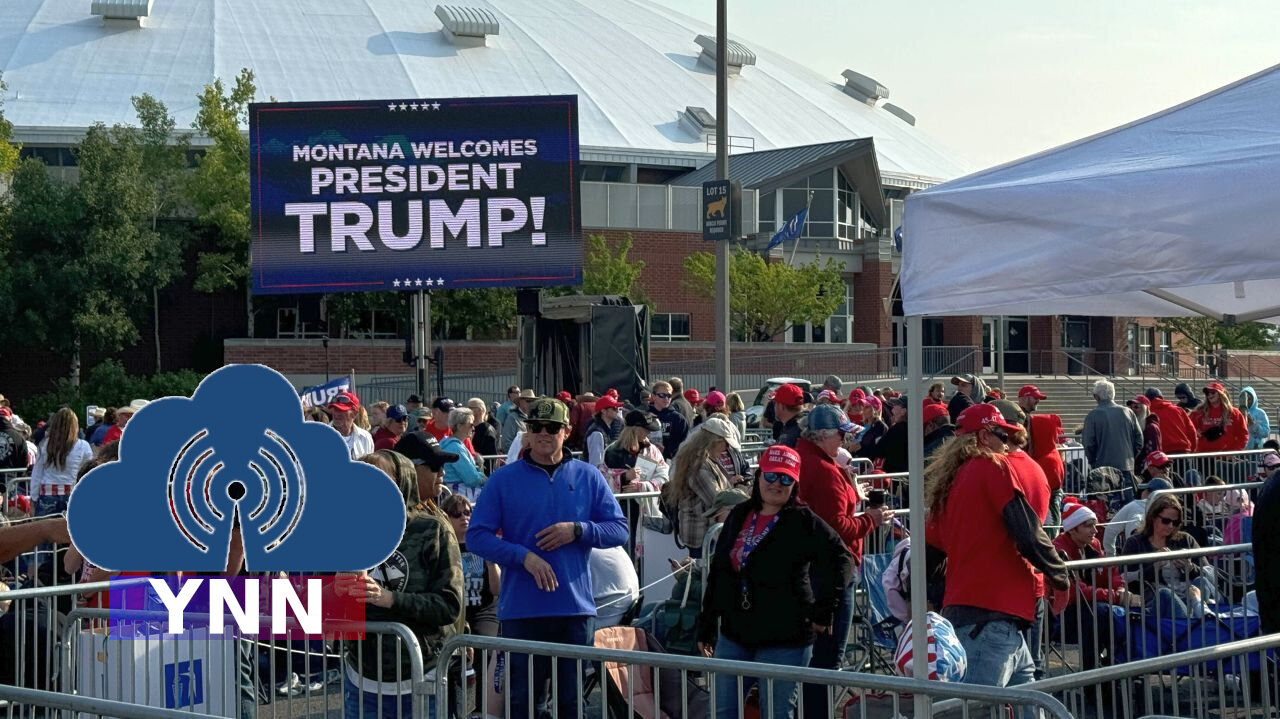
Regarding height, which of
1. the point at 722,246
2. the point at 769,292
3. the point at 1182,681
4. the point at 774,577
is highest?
the point at 769,292

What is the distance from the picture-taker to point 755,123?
203 ft

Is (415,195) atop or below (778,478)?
atop

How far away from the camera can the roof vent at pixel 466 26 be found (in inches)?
2389

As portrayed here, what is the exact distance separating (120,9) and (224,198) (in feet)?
64.2

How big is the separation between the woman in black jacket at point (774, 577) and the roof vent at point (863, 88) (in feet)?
233

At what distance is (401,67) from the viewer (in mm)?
57312

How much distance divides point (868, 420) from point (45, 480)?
30.0 feet

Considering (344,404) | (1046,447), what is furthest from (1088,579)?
(344,404)

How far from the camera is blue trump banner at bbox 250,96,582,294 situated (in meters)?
21.6

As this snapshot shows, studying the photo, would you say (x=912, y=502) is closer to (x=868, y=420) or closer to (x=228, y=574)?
(x=228, y=574)

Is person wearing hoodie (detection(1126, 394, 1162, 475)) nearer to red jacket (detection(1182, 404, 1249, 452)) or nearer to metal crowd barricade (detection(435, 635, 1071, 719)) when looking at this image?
red jacket (detection(1182, 404, 1249, 452))

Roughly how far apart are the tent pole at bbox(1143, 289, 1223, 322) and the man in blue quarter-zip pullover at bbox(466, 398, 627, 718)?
2877 mm

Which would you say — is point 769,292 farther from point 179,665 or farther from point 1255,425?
point 179,665

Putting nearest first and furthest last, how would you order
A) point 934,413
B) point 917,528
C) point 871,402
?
point 917,528, point 934,413, point 871,402
